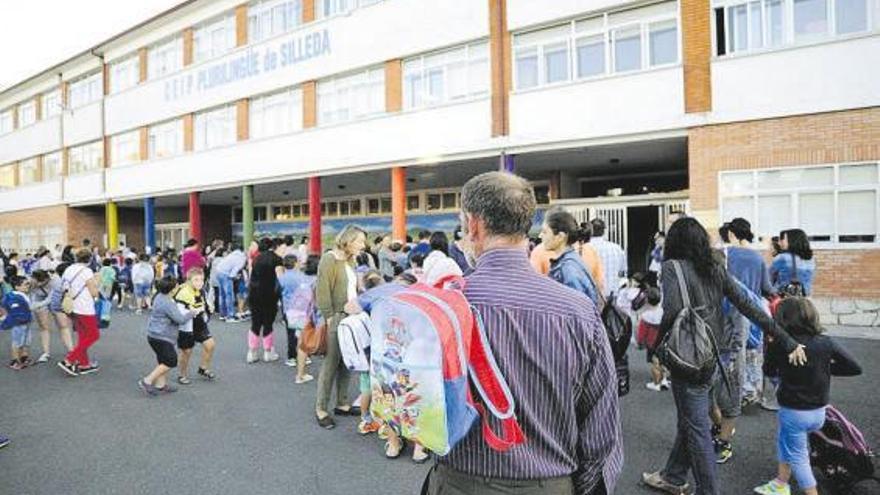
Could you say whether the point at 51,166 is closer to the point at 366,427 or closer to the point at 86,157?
the point at 86,157

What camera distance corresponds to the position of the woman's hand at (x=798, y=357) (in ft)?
11.1

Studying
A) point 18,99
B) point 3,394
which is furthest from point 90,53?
point 3,394

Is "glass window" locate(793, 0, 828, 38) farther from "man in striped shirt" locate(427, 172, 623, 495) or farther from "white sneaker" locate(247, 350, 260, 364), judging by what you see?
"man in striped shirt" locate(427, 172, 623, 495)

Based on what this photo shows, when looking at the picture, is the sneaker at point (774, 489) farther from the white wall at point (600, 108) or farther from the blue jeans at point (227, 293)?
the blue jeans at point (227, 293)

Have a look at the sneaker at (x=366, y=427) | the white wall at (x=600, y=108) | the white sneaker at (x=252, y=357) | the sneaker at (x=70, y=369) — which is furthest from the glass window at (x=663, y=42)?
the sneaker at (x=70, y=369)

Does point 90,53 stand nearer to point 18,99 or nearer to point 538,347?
point 18,99

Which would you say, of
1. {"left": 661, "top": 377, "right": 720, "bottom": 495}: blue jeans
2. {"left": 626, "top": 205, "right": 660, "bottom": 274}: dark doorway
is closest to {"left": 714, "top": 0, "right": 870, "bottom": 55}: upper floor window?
{"left": 626, "top": 205, "right": 660, "bottom": 274}: dark doorway

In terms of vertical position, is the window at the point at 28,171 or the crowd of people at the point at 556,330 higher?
the window at the point at 28,171

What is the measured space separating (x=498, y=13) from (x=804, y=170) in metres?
7.87

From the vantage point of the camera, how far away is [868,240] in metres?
10.1

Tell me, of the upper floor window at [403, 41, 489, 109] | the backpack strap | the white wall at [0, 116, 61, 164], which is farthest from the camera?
the white wall at [0, 116, 61, 164]

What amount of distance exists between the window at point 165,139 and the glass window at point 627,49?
1735 centimetres

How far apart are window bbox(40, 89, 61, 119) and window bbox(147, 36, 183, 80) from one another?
8621 millimetres

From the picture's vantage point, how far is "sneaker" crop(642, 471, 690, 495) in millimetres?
3697
